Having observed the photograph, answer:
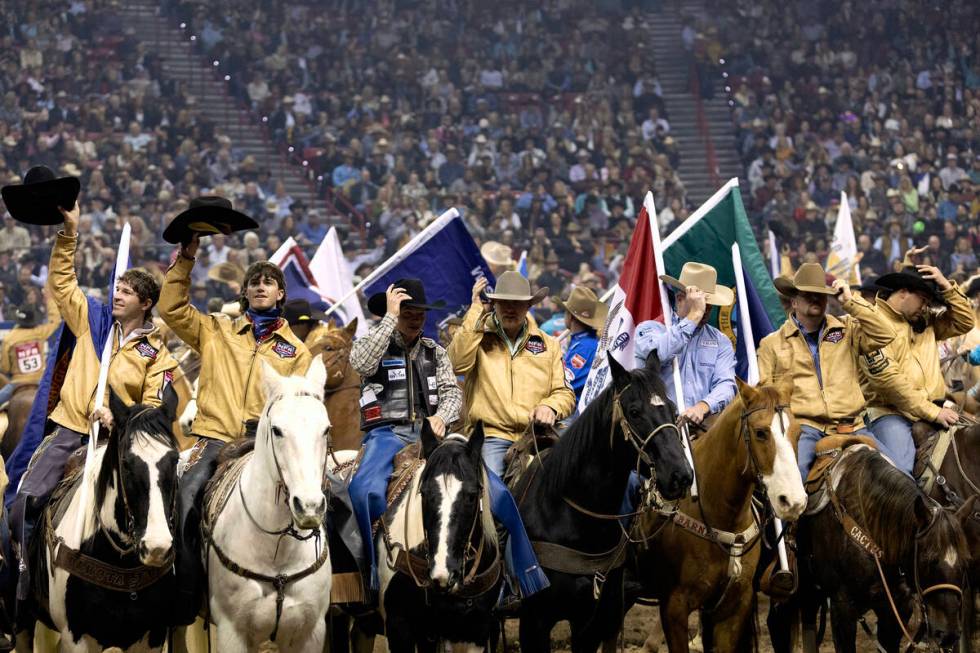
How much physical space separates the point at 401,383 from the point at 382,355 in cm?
33

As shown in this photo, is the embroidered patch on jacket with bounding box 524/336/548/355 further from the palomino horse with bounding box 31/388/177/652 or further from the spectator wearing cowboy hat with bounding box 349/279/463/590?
the palomino horse with bounding box 31/388/177/652

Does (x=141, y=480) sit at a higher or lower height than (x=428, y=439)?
higher

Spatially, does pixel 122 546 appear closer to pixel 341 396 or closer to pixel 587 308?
pixel 341 396

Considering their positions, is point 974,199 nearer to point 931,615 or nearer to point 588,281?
point 588,281

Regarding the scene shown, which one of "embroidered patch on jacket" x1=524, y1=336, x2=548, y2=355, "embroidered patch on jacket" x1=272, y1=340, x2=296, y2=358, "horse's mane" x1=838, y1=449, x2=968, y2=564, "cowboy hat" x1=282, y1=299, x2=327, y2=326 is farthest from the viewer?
"cowboy hat" x1=282, y1=299, x2=327, y2=326

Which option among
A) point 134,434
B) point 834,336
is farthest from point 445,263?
point 134,434

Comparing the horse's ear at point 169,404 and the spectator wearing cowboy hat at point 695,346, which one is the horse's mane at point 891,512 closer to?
the spectator wearing cowboy hat at point 695,346

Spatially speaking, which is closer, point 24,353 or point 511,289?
point 511,289

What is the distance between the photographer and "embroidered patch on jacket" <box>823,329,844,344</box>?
29.3 feet

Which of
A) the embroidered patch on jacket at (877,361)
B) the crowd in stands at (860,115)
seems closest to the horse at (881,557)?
the embroidered patch on jacket at (877,361)

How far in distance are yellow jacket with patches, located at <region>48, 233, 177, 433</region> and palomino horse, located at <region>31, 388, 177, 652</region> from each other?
529 mm

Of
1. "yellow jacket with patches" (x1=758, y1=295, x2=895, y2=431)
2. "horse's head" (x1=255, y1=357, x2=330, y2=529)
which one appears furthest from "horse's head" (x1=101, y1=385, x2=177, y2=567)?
"yellow jacket with patches" (x1=758, y1=295, x2=895, y2=431)

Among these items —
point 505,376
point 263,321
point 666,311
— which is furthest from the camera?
point 666,311

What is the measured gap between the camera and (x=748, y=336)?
8.95 meters
